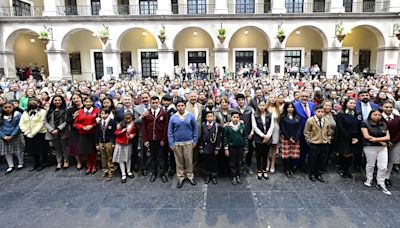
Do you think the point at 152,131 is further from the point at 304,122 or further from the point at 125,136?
the point at 304,122

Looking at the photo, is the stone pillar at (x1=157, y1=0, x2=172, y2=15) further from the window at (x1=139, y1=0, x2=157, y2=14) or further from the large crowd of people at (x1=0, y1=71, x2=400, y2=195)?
the large crowd of people at (x1=0, y1=71, x2=400, y2=195)

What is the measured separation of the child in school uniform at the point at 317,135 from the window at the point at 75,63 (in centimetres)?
2367

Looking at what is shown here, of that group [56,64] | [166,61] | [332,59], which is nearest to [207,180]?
[166,61]

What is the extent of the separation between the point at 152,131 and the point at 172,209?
1.72 m

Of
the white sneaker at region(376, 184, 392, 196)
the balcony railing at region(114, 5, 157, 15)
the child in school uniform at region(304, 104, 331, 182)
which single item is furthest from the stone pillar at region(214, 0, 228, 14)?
the white sneaker at region(376, 184, 392, 196)

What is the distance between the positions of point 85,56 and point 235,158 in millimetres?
22755

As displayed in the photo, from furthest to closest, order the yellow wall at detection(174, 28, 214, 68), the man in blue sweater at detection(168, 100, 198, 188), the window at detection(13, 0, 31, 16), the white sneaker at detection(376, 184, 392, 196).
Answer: the yellow wall at detection(174, 28, 214, 68) < the window at detection(13, 0, 31, 16) < the man in blue sweater at detection(168, 100, 198, 188) < the white sneaker at detection(376, 184, 392, 196)

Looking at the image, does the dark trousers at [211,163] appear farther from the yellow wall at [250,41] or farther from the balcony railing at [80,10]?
the balcony railing at [80,10]

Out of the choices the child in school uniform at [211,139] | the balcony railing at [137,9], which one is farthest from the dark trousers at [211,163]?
the balcony railing at [137,9]

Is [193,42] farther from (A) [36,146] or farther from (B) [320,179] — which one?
(B) [320,179]

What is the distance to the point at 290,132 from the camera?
568 cm

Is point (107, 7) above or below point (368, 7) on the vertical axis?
below

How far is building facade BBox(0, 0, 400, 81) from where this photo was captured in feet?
66.4

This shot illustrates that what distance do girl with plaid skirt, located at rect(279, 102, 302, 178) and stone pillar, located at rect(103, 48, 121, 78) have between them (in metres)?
17.9
